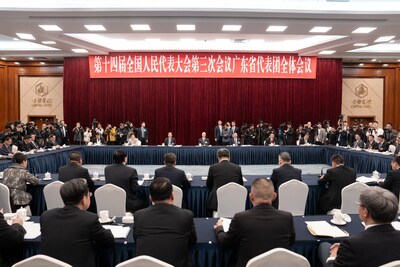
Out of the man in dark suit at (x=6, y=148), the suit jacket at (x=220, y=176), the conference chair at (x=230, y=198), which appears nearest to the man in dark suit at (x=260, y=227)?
the conference chair at (x=230, y=198)

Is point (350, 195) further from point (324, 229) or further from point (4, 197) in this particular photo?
point (4, 197)

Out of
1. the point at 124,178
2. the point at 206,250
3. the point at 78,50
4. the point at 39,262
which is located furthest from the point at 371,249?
the point at 78,50

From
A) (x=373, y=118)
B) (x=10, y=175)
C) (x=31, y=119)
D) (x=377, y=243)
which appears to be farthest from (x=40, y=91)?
(x=377, y=243)

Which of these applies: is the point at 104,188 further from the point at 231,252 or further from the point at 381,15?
the point at 381,15

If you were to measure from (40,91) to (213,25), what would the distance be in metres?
10.2

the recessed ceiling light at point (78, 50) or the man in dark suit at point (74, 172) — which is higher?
the recessed ceiling light at point (78, 50)

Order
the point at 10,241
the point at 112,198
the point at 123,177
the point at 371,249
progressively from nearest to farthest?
the point at 371,249 → the point at 10,241 → the point at 112,198 → the point at 123,177

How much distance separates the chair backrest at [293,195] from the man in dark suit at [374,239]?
2.31 metres

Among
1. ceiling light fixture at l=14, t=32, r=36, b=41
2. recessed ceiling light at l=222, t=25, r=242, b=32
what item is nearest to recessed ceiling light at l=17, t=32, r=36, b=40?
ceiling light fixture at l=14, t=32, r=36, b=41

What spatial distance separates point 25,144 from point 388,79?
577 inches

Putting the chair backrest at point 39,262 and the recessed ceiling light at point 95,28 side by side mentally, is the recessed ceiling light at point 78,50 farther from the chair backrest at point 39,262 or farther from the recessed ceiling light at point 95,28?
the chair backrest at point 39,262

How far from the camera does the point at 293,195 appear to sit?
13.5 feet

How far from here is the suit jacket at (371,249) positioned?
1.64 metres

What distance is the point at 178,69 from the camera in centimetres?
1368
